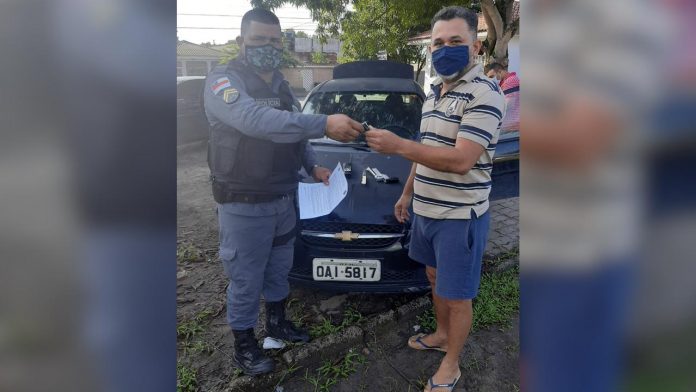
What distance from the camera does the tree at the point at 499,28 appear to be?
6105 millimetres

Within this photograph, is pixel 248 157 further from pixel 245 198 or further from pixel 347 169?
pixel 347 169

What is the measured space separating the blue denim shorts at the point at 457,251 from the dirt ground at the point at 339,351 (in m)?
0.63

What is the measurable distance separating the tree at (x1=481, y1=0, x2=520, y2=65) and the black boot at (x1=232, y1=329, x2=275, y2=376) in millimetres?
5363

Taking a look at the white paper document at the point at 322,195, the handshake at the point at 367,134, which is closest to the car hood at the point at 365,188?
the white paper document at the point at 322,195

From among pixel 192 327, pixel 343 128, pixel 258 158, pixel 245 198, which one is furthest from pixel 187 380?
pixel 343 128

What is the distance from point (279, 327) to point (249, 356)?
28 centimetres

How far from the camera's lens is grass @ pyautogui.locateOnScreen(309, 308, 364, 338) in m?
2.48

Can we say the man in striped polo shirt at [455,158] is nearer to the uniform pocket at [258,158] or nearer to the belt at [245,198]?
the uniform pocket at [258,158]

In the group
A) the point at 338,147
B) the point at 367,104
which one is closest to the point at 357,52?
the point at 367,104

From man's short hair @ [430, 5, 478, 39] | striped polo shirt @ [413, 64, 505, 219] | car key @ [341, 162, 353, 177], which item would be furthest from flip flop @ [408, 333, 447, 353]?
man's short hair @ [430, 5, 478, 39]

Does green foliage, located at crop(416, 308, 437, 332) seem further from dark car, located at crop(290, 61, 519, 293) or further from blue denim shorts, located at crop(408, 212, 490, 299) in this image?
blue denim shorts, located at crop(408, 212, 490, 299)
